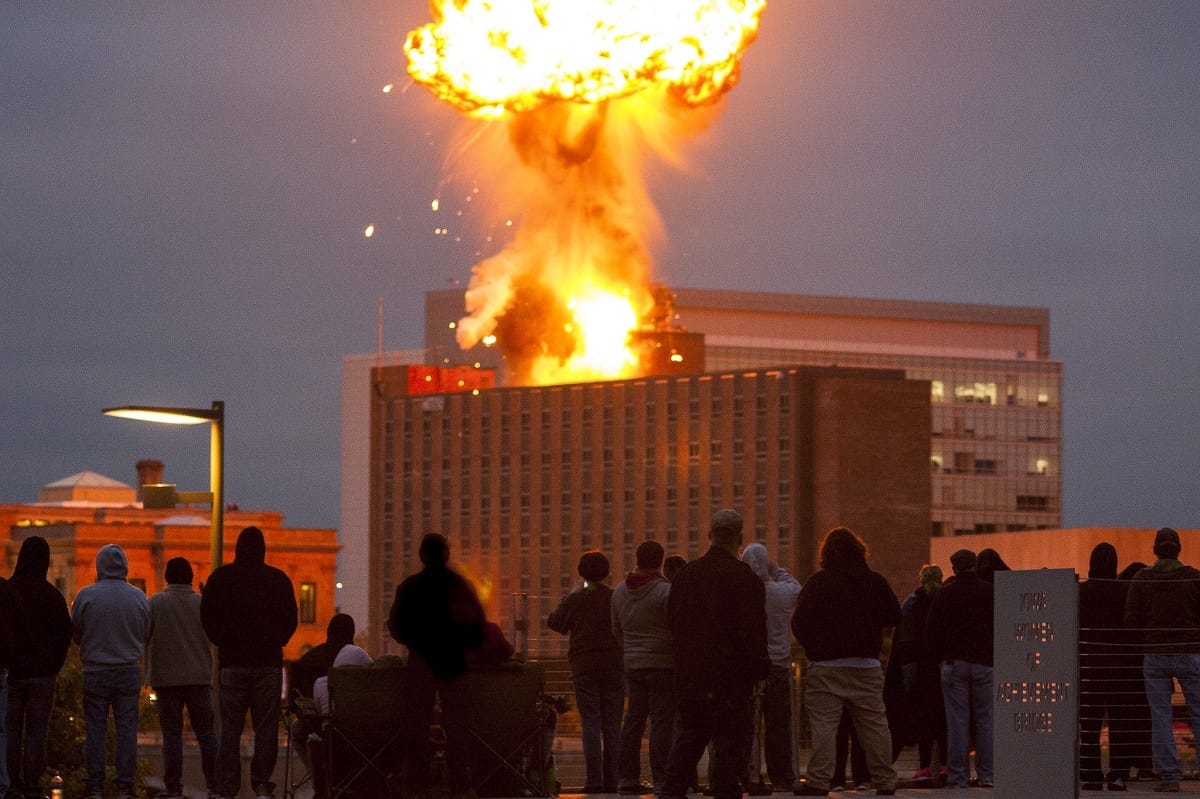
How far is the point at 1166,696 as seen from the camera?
926 inches

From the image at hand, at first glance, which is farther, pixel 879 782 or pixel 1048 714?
pixel 879 782

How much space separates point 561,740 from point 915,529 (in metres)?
81.7

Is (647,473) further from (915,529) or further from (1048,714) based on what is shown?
(1048,714)

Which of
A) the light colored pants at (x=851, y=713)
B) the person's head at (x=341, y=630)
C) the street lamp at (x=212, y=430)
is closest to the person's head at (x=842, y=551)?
the light colored pants at (x=851, y=713)

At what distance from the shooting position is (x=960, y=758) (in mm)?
23547

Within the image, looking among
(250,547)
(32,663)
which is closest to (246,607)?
(250,547)

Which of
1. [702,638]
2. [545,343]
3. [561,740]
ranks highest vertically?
[545,343]

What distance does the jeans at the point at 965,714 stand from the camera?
2348 centimetres

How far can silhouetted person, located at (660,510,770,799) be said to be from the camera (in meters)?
19.2

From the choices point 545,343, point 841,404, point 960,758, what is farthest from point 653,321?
point 960,758

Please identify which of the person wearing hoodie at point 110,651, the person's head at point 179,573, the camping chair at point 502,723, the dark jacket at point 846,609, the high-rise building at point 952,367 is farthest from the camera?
the high-rise building at point 952,367

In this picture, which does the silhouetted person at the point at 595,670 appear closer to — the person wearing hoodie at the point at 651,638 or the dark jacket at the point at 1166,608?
the person wearing hoodie at the point at 651,638

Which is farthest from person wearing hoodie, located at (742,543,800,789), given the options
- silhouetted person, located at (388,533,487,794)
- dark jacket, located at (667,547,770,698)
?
silhouetted person, located at (388,533,487,794)

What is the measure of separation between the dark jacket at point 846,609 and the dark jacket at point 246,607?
179 inches
